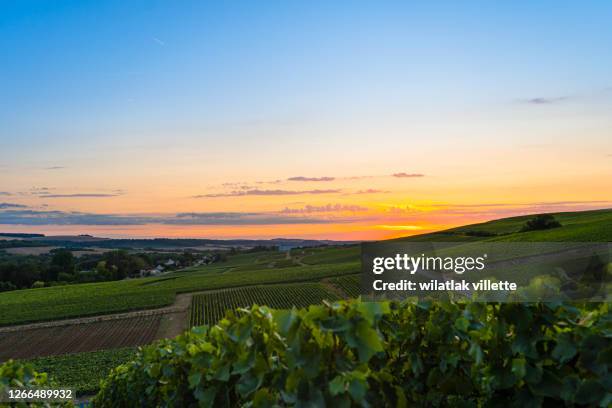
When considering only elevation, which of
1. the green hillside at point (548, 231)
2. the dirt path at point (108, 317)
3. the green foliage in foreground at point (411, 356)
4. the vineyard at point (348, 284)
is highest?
the green foliage in foreground at point (411, 356)

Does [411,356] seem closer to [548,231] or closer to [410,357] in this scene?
[410,357]

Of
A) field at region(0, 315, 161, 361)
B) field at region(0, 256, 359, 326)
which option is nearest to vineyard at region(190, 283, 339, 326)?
field at region(0, 256, 359, 326)

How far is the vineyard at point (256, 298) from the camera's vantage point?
228 ft

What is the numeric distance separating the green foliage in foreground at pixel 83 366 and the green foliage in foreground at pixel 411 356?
114 feet

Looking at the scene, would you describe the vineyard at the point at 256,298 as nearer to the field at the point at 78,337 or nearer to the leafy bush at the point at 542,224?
the field at the point at 78,337

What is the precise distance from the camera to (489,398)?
3727 millimetres

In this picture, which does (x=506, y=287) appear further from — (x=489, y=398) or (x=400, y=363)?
(x=400, y=363)

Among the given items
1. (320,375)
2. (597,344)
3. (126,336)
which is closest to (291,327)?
(320,375)

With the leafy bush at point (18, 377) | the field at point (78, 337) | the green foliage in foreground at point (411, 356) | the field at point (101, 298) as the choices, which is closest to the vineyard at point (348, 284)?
the field at point (101, 298)

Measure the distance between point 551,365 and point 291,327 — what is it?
1873 mm

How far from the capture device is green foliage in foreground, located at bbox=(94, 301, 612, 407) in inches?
115

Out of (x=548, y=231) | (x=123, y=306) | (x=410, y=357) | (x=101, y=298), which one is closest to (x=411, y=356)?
(x=410, y=357)

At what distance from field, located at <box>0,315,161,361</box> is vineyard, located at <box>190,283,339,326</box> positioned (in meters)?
6.80

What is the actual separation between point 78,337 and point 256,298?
26886 mm
